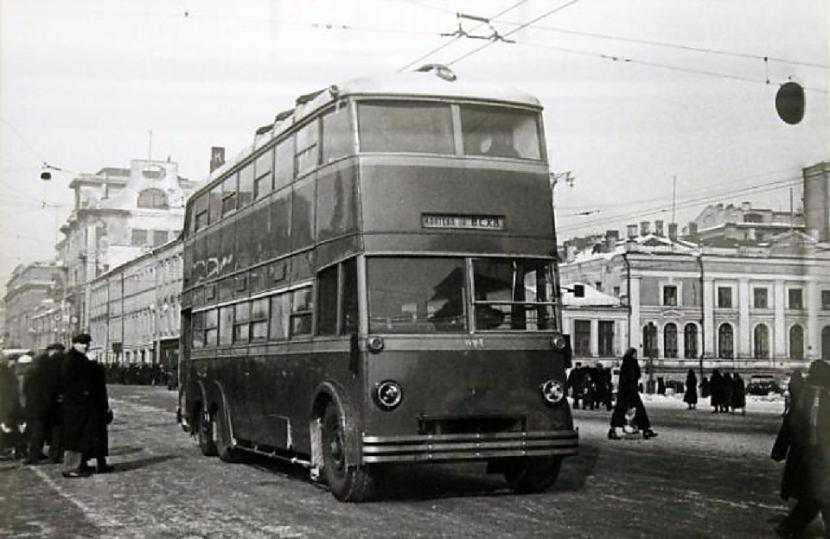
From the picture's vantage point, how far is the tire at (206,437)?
16.0 meters

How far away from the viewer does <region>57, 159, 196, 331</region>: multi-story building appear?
7556 centimetres

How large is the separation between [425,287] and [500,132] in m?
1.85

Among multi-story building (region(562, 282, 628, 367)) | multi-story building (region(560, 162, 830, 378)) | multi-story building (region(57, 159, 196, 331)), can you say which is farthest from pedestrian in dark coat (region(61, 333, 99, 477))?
multi-story building (region(57, 159, 196, 331))

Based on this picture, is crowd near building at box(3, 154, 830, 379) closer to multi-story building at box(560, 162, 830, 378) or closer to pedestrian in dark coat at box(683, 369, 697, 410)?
multi-story building at box(560, 162, 830, 378)

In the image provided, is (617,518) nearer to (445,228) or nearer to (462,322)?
(462,322)

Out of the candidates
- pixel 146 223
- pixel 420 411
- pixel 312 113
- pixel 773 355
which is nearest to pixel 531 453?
pixel 420 411

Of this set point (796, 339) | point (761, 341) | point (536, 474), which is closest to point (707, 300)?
point (761, 341)

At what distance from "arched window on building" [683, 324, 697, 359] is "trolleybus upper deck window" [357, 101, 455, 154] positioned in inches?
2216

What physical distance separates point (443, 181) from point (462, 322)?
1402 millimetres

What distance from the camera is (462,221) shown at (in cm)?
1055

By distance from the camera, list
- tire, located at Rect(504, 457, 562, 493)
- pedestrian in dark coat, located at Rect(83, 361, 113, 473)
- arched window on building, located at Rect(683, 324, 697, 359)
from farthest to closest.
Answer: arched window on building, located at Rect(683, 324, 697, 359), pedestrian in dark coat, located at Rect(83, 361, 113, 473), tire, located at Rect(504, 457, 562, 493)

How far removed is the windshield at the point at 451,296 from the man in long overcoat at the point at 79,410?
5.09 m

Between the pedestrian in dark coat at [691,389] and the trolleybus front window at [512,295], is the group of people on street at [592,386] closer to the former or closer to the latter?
the pedestrian in dark coat at [691,389]

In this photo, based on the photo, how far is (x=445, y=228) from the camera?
412 inches
